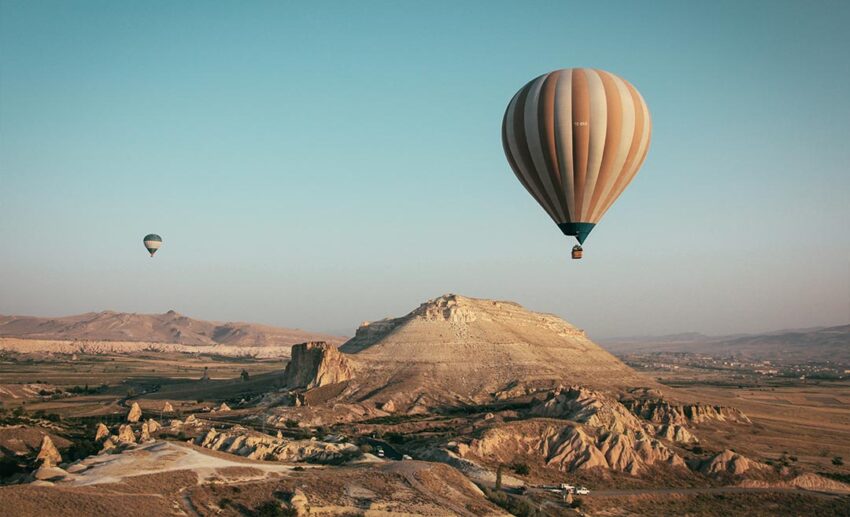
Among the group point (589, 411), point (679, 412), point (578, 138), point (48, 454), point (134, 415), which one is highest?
point (578, 138)

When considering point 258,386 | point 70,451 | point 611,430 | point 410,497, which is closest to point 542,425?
point 611,430

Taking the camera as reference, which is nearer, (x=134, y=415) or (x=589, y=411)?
(x=589, y=411)

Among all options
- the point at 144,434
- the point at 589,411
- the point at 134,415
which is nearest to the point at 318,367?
the point at 134,415

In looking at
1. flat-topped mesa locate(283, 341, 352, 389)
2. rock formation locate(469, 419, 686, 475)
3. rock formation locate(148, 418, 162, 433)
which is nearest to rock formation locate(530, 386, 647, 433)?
rock formation locate(469, 419, 686, 475)

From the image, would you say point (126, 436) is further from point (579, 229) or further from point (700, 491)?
point (700, 491)

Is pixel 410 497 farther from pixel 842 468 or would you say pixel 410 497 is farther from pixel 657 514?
pixel 842 468

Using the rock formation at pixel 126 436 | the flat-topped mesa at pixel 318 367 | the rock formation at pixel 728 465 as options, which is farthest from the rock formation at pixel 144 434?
the rock formation at pixel 728 465

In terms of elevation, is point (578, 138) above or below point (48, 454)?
above
